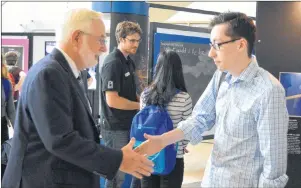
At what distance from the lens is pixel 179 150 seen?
11.2 feet

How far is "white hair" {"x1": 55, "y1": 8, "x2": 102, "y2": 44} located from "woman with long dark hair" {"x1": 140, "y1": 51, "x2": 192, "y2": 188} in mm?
1541

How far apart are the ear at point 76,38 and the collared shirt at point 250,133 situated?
0.72 meters

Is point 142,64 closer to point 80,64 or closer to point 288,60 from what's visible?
point 288,60

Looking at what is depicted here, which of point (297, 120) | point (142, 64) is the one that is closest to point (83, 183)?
point (297, 120)

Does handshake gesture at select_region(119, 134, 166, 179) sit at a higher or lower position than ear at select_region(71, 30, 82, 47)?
lower

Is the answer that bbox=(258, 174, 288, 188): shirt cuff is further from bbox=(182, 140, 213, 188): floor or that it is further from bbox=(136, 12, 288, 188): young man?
bbox=(182, 140, 213, 188): floor

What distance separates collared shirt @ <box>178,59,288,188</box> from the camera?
1.72 m

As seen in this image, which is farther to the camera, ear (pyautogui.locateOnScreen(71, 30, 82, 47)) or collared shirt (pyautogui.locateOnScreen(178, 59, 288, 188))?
ear (pyautogui.locateOnScreen(71, 30, 82, 47))

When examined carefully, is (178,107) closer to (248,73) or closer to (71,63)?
(248,73)

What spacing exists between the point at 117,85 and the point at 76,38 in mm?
1783

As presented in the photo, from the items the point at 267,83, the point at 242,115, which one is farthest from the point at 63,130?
the point at 267,83

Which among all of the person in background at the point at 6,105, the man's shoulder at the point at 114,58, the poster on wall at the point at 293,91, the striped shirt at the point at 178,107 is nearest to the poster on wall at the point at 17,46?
the person in background at the point at 6,105

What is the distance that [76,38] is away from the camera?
73.0 inches

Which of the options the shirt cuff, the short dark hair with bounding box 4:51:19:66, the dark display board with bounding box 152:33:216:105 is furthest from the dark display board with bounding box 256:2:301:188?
the short dark hair with bounding box 4:51:19:66
